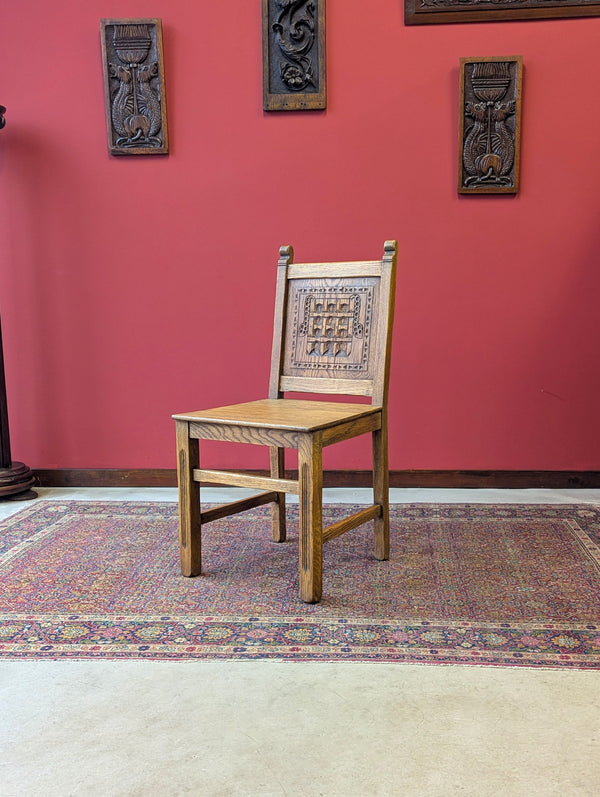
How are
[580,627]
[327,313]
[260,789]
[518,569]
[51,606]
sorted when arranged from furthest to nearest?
[327,313] → [518,569] → [51,606] → [580,627] → [260,789]

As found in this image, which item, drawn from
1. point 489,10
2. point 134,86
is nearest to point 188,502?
point 134,86

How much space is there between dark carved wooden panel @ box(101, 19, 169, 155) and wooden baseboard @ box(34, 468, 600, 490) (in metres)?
1.48

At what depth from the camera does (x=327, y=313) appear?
2.48m

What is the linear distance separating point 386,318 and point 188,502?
0.85 metres

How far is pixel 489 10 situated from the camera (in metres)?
3.07

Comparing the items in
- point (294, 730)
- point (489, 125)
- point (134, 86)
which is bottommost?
point (294, 730)

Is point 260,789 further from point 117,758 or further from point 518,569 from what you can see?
point 518,569

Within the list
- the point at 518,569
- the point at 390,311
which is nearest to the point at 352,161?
the point at 390,311

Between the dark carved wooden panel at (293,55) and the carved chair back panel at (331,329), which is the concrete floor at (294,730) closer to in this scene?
the carved chair back panel at (331,329)

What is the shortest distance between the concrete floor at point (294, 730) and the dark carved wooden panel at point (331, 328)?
42.0 inches

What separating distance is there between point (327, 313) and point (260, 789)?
5.19 ft

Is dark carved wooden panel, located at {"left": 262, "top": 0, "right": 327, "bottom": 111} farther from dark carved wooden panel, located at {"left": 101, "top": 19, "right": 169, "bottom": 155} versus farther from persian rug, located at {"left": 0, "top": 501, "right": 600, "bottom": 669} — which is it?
persian rug, located at {"left": 0, "top": 501, "right": 600, "bottom": 669}

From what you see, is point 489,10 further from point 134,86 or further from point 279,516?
point 279,516

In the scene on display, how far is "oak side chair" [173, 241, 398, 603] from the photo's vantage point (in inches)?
78.6
